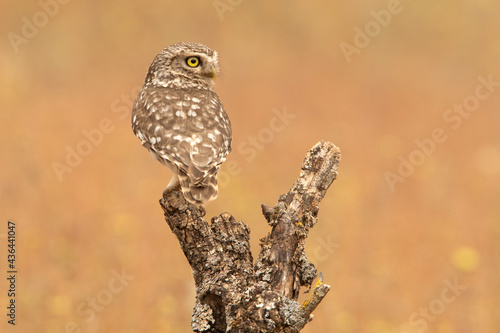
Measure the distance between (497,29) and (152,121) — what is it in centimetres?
1020

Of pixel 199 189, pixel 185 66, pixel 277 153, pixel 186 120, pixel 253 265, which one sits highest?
pixel 277 153

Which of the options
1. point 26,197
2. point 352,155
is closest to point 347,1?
point 352,155

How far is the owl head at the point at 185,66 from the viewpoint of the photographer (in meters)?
6.33

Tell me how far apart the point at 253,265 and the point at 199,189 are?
40.1 inches

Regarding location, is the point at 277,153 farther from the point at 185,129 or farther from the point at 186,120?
the point at 185,129

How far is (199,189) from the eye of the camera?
16.0ft

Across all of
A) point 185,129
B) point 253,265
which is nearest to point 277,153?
point 185,129

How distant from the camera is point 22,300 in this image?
6.78 metres

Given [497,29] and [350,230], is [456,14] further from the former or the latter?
[350,230]

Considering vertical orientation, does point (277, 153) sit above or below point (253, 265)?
above

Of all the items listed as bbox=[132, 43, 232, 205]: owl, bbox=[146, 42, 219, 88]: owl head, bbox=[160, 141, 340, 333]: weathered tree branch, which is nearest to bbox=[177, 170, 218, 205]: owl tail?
bbox=[132, 43, 232, 205]: owl

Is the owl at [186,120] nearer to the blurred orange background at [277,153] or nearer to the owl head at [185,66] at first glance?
the owl head at [185,66]

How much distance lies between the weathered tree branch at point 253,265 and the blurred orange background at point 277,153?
9.70 ft

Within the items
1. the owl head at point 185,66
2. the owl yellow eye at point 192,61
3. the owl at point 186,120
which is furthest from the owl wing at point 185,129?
the owl yellow eye at point 192,61
